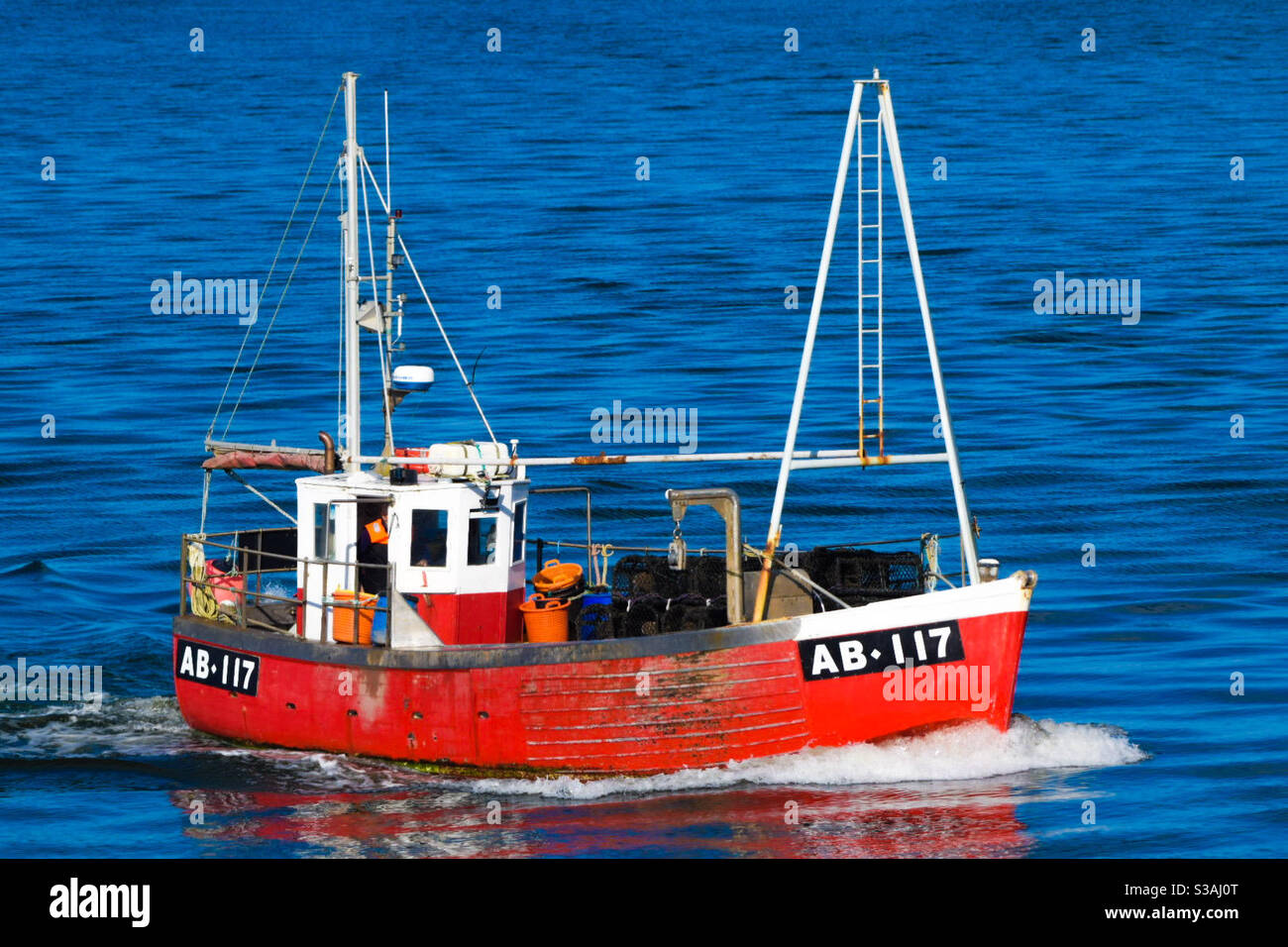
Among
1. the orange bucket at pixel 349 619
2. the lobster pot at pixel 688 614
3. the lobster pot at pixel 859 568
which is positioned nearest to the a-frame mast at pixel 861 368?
the lobster pot at pixel 688 614

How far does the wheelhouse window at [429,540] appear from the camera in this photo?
24281 mm

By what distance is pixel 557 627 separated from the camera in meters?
24.6

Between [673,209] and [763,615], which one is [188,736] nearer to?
[763,615]

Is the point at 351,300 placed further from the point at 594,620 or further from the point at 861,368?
the point at 861,368

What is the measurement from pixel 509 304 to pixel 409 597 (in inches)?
1500

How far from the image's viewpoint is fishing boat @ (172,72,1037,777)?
22.5 meters

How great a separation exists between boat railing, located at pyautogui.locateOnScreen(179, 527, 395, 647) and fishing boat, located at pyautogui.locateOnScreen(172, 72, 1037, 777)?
0.19 ft

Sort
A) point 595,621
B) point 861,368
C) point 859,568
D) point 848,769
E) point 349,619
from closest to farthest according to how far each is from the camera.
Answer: point 861,368
point 848,769
point 349,619
point 595,621
point 859,568

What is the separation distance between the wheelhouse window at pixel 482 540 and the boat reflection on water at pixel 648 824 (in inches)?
112

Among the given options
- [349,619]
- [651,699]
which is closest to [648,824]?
[651,699]

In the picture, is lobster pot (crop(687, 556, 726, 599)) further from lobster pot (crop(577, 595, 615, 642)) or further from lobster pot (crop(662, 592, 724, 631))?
lobster pot (crop(577, 595, 615, 642))

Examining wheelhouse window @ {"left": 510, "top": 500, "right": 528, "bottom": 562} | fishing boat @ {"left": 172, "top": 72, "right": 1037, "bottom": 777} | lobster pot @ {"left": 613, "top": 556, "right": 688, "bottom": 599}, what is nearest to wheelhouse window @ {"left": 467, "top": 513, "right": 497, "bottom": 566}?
fishing boat @ {"left": 172, "top": 72, "right": 1037, "bottom": 777}

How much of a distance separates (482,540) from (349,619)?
1.96 meters

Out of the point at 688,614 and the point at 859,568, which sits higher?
the point at 859,568
